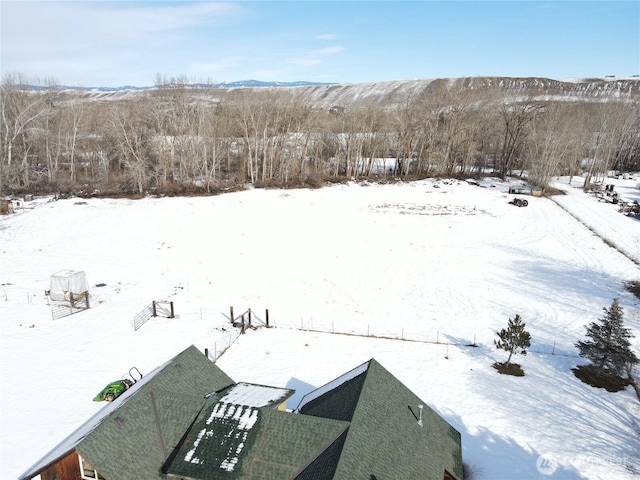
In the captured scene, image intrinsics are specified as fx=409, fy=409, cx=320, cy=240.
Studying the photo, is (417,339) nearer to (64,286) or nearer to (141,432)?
(141,432)

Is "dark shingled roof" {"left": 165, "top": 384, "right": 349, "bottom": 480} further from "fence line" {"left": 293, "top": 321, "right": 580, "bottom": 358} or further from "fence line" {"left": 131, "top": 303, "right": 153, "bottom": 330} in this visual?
"fence line" {"left": 131, "top": 303, "right": 153, "bottom": 330}

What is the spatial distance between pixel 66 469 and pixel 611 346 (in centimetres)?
2127

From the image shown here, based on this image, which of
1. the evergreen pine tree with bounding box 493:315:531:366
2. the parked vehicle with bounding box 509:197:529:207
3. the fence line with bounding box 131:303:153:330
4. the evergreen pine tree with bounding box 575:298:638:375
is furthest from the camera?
the parked vehicle with bounding box 509:197:529:207

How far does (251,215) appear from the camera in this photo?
4438 centimetres

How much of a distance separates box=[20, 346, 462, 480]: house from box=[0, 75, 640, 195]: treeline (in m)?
41.0

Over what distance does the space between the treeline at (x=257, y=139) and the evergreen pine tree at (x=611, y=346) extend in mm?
41758

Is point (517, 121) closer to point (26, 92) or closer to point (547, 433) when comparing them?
point (547, 433)

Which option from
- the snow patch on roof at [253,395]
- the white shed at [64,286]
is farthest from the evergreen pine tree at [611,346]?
the white shed at [64,286]

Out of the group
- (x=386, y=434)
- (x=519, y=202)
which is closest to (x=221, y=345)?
(x=386, y=434)

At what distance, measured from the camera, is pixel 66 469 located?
1122cm

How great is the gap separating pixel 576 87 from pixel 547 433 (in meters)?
176

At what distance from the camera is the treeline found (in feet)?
167

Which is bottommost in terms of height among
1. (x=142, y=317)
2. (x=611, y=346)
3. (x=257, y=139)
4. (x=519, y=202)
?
(x=142, y=317)

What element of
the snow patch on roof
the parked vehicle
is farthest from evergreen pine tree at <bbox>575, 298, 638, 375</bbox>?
the parked vehicle
